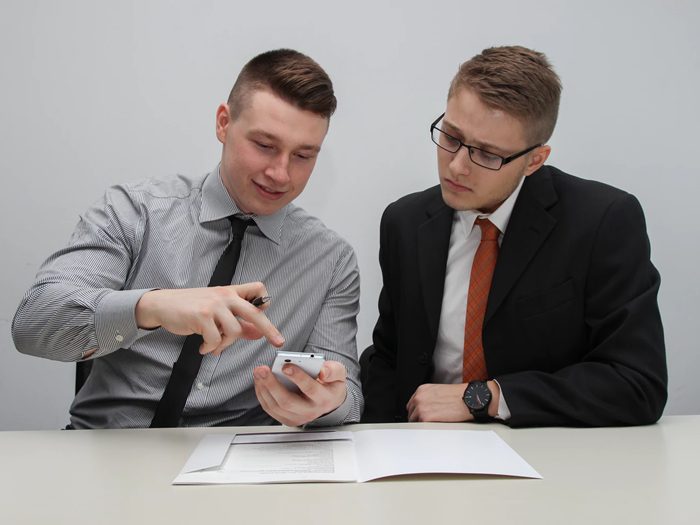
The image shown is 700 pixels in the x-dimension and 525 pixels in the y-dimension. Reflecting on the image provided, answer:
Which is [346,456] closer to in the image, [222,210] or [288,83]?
[222,210]

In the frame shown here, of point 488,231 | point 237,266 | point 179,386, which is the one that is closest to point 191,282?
point 237,266

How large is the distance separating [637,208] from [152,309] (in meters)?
→ 1.18

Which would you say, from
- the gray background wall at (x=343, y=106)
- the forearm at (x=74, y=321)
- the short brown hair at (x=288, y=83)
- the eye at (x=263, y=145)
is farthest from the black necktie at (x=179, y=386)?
the gray background wall at (x=343, y=106)

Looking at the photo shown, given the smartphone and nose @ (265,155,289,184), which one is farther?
nose @ (265,155,289,184)

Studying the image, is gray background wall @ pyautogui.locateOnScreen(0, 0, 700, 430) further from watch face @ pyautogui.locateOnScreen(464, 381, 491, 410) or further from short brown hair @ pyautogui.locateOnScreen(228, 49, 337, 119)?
watch face @ pyautogui.locateOnScreen(464, 381, 491, 410)

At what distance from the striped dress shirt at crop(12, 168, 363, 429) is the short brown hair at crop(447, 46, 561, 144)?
20.8 inches

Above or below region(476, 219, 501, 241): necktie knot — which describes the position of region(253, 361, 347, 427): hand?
below

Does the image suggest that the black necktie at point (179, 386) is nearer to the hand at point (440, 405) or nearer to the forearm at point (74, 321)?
the forearm at point (74, 321)

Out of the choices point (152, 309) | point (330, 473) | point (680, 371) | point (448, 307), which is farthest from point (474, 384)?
point (680, 371)

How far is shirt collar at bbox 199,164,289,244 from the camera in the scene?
1625mm

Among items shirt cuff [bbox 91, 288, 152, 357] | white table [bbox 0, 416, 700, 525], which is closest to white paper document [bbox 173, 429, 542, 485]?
white table [bbox 0, 416, 700, 525]

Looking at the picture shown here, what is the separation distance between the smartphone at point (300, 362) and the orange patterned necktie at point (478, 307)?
1.96 ft

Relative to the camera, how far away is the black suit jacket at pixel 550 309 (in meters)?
1.47

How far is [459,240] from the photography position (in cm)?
180
